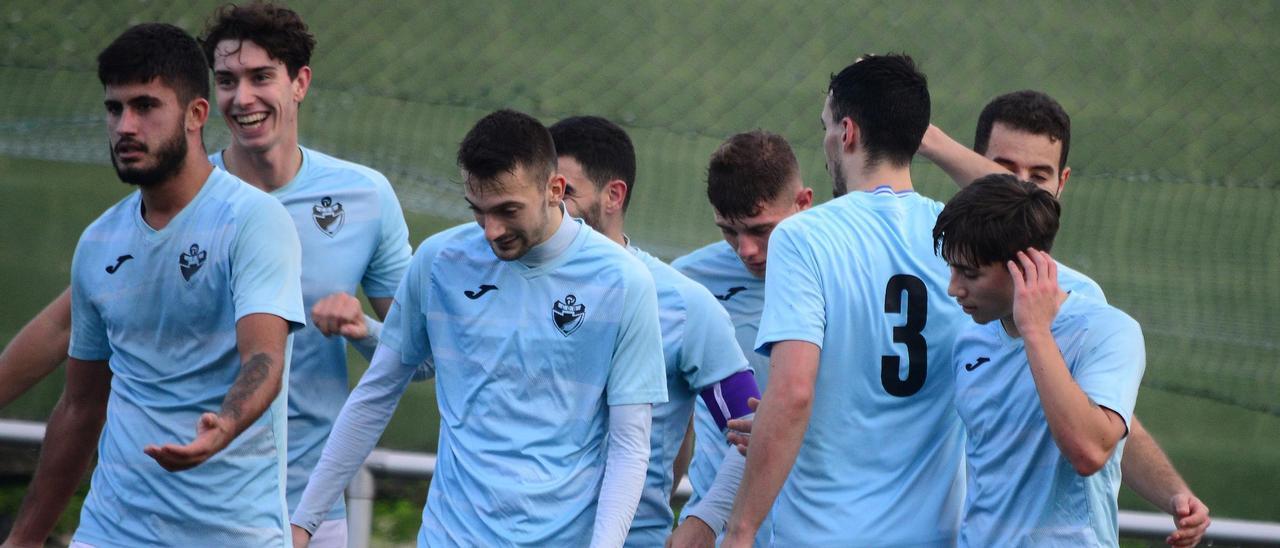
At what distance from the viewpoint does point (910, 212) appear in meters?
3.48

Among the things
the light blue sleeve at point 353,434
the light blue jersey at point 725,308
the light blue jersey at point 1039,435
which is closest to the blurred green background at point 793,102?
the light blue jersey at point 725,308

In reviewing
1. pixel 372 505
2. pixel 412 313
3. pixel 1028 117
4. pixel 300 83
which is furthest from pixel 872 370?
pixel 372 505

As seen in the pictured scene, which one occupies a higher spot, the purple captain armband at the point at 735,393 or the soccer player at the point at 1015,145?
the soccer player at the point at 1015,145

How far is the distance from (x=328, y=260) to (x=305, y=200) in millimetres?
191

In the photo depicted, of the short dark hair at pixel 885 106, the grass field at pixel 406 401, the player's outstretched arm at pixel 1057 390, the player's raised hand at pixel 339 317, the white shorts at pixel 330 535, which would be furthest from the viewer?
the grass field at pixel 406 401

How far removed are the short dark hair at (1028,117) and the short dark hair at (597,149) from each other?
1032mm

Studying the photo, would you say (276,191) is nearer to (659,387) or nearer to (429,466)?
(429,466)

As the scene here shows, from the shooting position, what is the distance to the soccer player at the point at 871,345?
3385mm

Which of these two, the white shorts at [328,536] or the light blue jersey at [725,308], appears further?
the white shorts at [328,536]

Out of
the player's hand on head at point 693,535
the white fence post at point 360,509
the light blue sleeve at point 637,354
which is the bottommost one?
the white fence post at point 360,509

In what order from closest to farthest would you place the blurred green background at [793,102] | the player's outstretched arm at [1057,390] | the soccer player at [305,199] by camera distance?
1. the player's outstretched arm at [1057,390]
2. the soccer player at [305,199]
3. the blurred green background at [793,102]

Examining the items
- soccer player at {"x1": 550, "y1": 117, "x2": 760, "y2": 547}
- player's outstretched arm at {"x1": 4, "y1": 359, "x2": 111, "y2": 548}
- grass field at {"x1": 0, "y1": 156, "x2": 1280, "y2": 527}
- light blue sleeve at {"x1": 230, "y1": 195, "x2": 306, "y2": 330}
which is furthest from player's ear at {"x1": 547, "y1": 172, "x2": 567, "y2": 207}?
grass field at {"x1": 0, "y1": 156, "x2": 1280, "y2": 527}

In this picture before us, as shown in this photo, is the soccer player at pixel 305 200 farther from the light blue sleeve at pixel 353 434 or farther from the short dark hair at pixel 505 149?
the short dark hair at pixel 505 149

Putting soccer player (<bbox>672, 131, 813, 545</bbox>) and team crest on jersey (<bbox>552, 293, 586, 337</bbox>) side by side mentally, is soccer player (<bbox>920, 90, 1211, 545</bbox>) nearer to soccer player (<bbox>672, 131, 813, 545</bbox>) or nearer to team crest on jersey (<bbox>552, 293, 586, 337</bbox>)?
soccer player (<bbox>672, 131, 813, 545</bbox>)
